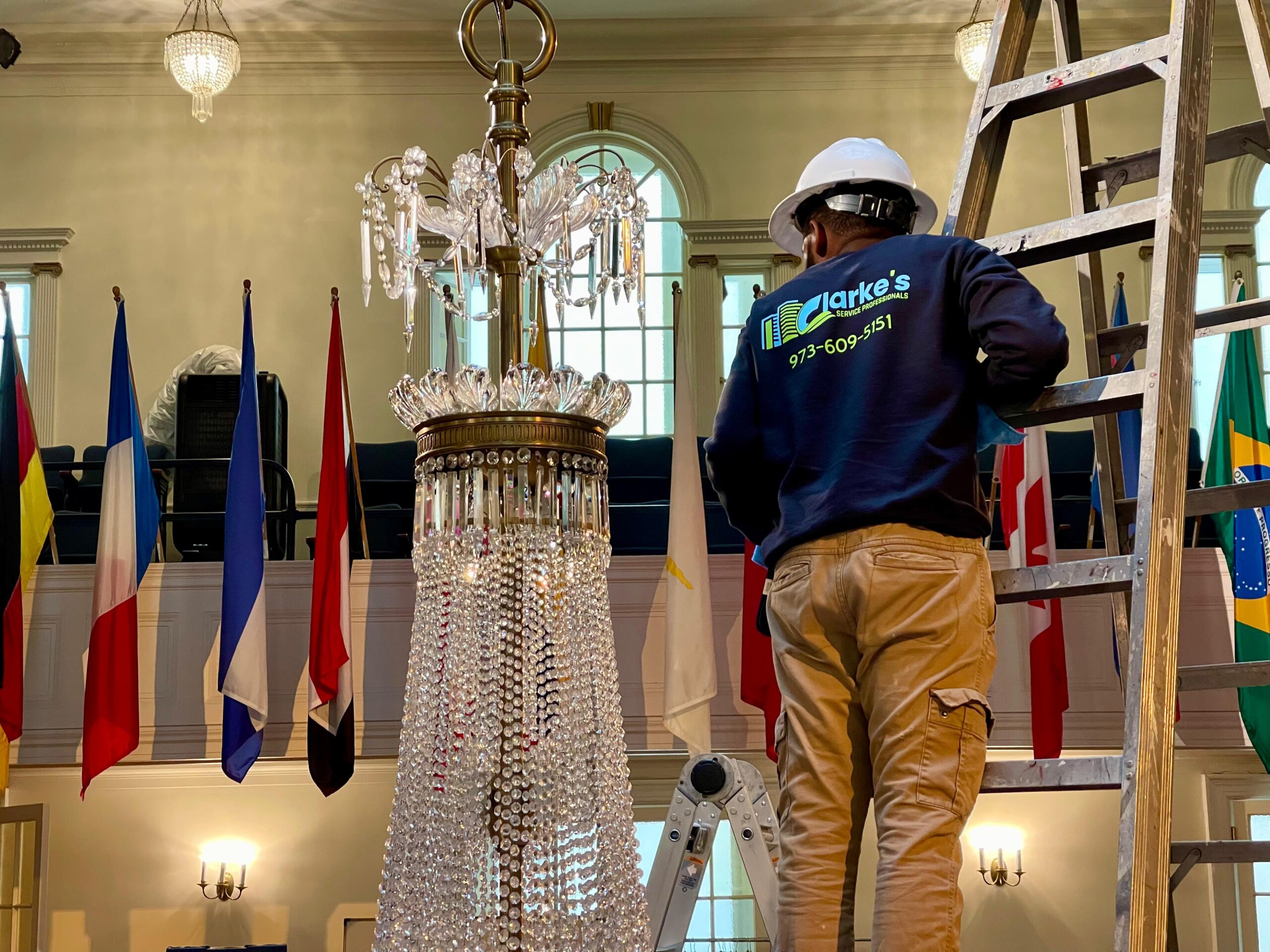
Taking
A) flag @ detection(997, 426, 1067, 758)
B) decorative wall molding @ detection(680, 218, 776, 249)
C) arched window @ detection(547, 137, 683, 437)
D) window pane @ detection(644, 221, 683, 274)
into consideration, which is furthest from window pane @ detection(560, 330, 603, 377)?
flag @ detection(997, 426, 1067, 758)

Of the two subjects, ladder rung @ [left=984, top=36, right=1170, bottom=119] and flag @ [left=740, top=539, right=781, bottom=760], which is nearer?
ladder rung @ [left=984, top=36, right=1170, bottom=119]

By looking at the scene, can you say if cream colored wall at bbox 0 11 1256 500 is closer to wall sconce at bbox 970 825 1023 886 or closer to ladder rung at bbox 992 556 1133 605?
wall sconce at bbox 970 825 1023 886

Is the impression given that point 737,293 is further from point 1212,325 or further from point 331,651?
point 1212,325

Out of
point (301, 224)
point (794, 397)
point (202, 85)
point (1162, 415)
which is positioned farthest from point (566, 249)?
point (301, 224)

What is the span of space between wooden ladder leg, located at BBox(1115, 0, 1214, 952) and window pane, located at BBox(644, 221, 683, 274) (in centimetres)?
865

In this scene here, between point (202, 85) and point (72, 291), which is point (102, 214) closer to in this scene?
point (72, 291)

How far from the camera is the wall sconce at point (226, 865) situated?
9234 millimetres

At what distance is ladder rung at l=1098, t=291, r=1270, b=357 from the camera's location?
2.79 meters

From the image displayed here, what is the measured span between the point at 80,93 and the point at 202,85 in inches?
74.9

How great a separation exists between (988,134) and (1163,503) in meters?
0.87

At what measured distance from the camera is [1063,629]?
21.9 feet

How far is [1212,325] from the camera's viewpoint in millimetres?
2883

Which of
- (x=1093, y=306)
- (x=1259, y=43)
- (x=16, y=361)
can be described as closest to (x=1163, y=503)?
(x=1093, y=306)

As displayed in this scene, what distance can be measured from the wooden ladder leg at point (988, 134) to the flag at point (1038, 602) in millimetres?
3664
